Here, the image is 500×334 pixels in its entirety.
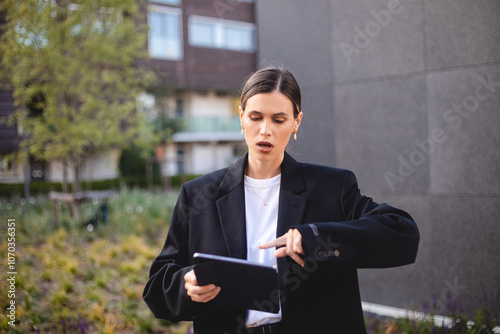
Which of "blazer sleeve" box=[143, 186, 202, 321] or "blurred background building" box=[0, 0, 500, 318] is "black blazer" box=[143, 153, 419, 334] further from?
"blurred background building" box=[0, 0, 500, 318]

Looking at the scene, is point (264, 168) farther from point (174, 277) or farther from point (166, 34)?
point (166, 34)

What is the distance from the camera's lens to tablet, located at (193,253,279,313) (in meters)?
1.43

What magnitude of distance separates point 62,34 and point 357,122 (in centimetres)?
683

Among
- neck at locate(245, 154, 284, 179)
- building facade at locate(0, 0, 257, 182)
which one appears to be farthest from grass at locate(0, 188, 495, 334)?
building facade at locate(0, 0, 257, 182)

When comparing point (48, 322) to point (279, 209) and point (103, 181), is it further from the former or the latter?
point (103, 181)

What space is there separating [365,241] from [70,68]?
853cm

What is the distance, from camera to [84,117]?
8.96m

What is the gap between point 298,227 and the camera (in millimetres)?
1517

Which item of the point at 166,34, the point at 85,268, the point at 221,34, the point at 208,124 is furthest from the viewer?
the point at 208,124

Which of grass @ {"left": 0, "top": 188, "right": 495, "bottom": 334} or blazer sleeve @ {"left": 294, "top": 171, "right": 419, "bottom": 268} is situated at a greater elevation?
blazer sleeve @ {"left": 294, "top": 171, "right": 419, "bottom": 268}

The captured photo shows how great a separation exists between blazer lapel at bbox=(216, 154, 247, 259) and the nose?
27 cm

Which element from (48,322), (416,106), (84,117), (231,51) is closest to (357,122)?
(416,106)

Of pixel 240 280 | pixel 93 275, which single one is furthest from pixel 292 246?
pixel 93 275

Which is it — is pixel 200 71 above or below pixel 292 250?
above
